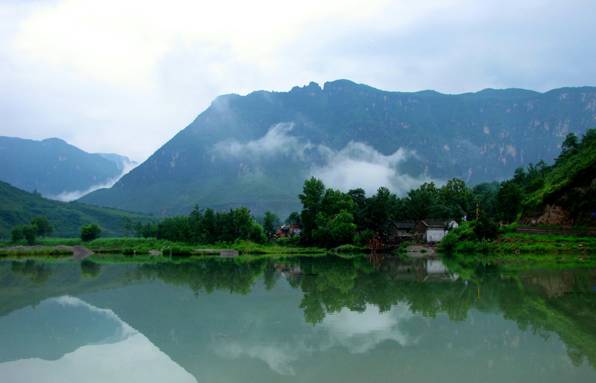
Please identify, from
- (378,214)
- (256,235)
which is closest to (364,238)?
(378,214)

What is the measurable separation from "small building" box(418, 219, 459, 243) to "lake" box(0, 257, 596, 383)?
5471 cm

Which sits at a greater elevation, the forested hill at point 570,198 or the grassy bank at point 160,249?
the forested hill at point 570,198

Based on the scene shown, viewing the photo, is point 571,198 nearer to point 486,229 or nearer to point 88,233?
point 486,229

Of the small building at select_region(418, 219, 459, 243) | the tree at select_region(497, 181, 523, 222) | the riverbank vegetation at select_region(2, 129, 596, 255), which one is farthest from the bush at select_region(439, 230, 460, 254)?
the tree at select_region(497, 181, 523, 222)

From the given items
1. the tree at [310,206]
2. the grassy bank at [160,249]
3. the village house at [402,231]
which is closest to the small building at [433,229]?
the village house at [402,231]

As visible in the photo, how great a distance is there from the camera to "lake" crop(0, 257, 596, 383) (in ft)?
37.8

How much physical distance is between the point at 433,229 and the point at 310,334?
234 feet

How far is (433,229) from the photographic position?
83.2m

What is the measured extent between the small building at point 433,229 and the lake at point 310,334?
54.7 metres

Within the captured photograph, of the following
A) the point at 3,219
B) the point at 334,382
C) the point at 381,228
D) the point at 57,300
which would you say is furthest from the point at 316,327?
the point at 3,219

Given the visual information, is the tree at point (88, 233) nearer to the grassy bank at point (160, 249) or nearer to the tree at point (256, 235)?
the grassy bank at point (160, 249)

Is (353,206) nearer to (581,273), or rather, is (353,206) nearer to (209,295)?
(581,273)

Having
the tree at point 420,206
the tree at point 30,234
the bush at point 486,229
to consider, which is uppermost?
the tree at point 420,206

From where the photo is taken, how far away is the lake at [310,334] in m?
11.5
